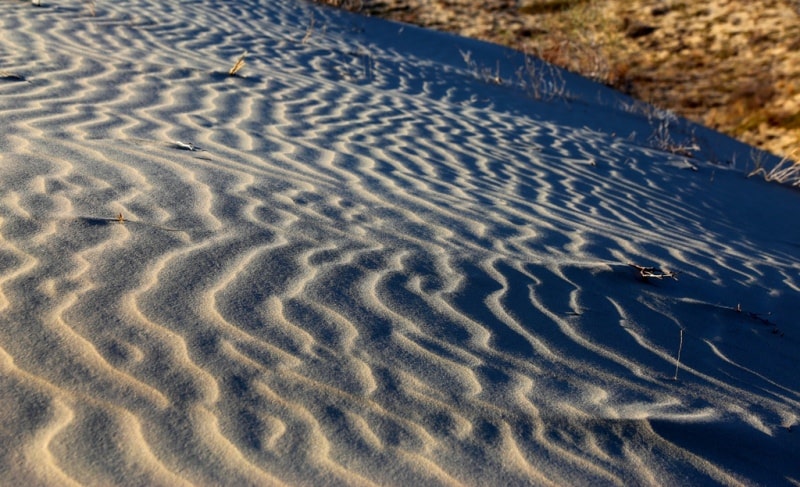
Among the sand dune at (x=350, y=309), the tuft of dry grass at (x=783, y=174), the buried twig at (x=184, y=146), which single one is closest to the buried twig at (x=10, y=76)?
the sand dune at (x=350, y=309)

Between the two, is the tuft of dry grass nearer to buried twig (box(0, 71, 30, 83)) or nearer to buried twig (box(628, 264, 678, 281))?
buried twig (box(628, 264, 678, 281))

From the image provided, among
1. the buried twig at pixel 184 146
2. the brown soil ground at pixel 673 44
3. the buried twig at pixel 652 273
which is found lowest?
the brown soil ground at pixel 673 44

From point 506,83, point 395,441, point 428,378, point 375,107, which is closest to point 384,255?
point 428,378

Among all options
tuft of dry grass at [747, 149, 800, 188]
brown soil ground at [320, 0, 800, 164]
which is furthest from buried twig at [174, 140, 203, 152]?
brown soil ground at [320, 0, 800, 164]

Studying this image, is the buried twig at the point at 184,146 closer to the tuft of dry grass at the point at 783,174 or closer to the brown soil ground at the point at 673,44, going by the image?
the tuft of dry grass at the point at 783,174

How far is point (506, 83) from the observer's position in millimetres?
9570

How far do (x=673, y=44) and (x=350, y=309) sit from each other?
38.8ft

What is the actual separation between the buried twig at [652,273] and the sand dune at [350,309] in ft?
0.10

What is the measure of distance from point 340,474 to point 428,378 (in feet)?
1.85

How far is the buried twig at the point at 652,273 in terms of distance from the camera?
3614 millimetres

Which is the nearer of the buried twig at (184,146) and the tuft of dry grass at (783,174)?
the buried twig at (184,146)

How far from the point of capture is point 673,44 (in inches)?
525

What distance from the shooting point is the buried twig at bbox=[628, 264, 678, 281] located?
3.61 m

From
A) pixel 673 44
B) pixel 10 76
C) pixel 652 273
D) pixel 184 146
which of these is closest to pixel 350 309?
pixel 652 273
